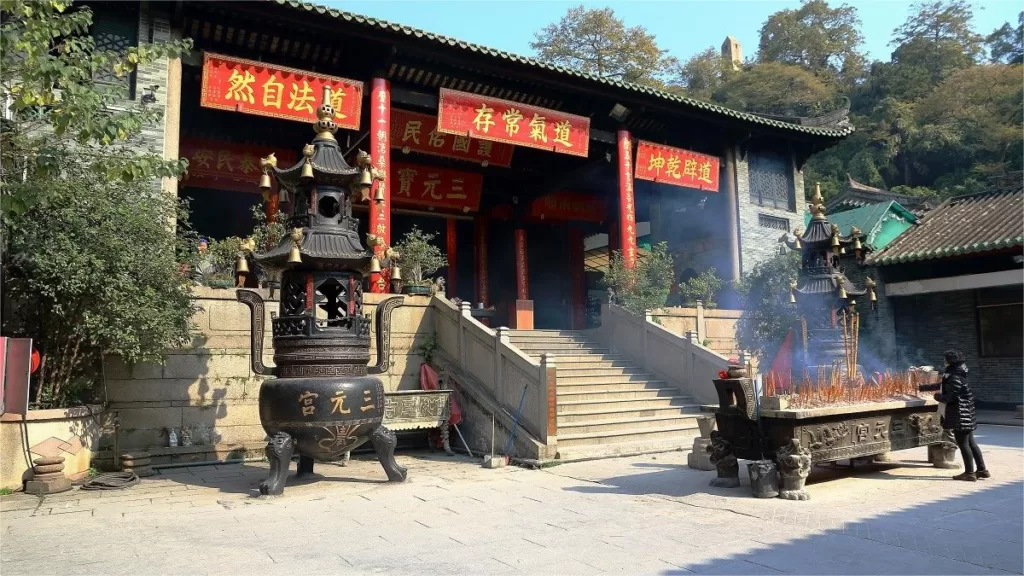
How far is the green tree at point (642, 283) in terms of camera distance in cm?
1217

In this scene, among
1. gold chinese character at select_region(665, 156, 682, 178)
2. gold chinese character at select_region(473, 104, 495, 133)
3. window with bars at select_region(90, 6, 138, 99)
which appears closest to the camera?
window with bars at select_region(90, 6, 138, 99)

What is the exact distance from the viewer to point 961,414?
6.23 metres

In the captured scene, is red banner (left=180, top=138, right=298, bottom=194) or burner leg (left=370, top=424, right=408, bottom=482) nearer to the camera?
burner leg (left=370, top=424, right=408, bottom=482)

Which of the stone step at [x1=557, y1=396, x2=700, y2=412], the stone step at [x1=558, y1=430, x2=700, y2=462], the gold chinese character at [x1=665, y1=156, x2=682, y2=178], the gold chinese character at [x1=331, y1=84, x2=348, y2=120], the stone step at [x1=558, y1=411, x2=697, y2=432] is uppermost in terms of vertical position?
the gold chinese character at [x1=331, y1=84, x2=348, y2=120]

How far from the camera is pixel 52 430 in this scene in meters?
6.92

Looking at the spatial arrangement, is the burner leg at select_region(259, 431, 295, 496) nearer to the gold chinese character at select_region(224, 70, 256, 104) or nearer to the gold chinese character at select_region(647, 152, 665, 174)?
the gold chinese character at select_region(224, 70, 256, 104)

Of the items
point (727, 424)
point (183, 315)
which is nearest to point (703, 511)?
point (727, 424)

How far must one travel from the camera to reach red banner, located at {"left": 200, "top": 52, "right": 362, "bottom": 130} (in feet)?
34.0

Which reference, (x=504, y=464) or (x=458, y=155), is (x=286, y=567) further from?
(x=458, y=155)

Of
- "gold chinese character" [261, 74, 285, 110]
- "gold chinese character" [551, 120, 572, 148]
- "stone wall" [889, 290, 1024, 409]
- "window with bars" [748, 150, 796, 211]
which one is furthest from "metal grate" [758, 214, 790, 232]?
"gold chinese character" [261, 74, 285, 110]

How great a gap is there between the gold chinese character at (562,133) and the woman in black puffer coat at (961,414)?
8.51 meters

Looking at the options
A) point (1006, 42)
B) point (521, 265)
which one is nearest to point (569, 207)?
point (521, 265)

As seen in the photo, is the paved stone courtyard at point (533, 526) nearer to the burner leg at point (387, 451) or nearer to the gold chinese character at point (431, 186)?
the burner leg at point (387, 451)

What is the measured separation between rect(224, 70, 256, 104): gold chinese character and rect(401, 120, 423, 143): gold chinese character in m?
3.67
